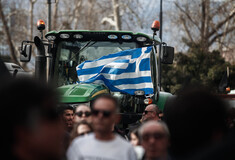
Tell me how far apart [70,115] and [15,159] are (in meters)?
4.32

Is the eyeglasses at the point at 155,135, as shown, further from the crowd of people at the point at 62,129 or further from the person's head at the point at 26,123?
the person's head at the point at 26,123

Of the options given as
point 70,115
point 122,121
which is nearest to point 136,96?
point 122,121

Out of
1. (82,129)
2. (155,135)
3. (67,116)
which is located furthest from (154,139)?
(67,116)

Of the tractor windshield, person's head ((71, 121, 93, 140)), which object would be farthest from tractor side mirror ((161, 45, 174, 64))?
person's head ((71, 121, 93, 140))

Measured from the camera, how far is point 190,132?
1983mm

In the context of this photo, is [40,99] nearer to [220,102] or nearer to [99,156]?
[220,102]

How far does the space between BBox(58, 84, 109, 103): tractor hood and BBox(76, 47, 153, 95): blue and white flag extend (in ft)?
0.72

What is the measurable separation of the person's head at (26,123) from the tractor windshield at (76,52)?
6896 millimetres

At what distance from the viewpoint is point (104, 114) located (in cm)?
314

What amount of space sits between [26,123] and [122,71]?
6724 millimetres

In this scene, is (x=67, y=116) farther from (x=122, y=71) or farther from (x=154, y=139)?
(x=154, y=139)

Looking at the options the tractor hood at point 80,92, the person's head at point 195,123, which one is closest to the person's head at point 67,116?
the tractor hood at point 80,92

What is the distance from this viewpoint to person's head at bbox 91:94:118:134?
3086 millimetres

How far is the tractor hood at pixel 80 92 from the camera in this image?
7.75m
